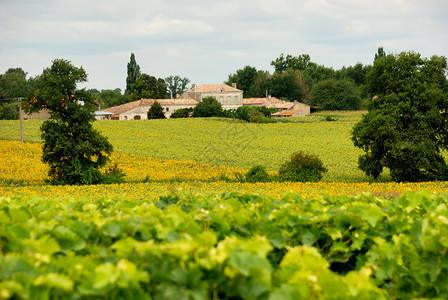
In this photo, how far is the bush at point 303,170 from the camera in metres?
23.5

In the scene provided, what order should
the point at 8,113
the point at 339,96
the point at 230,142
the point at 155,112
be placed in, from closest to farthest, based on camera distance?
the point at 230,142 → the point at 155,112 → the point at 8,113 → the point at 339,96

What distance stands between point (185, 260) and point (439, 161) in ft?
76.7

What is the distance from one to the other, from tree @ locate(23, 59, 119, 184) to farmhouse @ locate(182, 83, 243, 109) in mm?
89758

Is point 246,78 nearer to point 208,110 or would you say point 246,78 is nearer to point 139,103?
point 139,103

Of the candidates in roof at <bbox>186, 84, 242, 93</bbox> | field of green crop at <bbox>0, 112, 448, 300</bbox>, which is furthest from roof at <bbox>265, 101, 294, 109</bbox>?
field of green crop at <bbox>0, 112, 448, 300</bbox>

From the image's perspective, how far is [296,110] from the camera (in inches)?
3974

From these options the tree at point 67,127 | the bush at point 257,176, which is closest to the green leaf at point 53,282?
the tree at point 67,127

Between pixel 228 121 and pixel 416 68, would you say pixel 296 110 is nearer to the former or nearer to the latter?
pixel 228 121

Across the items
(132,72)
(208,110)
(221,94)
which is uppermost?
(132,72)

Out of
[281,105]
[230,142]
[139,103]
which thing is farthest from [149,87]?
[230,142]

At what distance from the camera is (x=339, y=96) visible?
327 feet

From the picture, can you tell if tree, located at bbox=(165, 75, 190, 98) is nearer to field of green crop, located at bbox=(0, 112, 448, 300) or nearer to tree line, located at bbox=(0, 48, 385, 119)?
tree line, located at bbox=(0, 48, 385, 119)

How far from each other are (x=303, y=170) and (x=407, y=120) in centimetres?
615

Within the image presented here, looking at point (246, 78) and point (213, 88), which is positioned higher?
point (246, 78)
